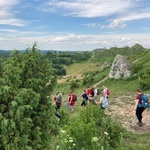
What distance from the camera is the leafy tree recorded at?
818 centimetres

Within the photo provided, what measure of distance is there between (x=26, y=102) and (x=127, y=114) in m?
12.1

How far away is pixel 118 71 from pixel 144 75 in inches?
237

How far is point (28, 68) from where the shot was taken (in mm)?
9406

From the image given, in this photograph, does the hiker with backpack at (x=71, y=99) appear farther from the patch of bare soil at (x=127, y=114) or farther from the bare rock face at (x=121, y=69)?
the bare rock face at (x=121, y=69)

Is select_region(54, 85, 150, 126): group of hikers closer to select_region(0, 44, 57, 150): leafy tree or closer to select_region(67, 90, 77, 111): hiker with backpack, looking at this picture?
select_region(67, 90, 77, 111): hiker with backpack

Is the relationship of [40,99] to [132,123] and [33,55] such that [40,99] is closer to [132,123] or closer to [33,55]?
[33,55]

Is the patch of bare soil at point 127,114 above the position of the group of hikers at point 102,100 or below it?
below

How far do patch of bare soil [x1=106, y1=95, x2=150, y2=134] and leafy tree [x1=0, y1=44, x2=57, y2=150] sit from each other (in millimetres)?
7831

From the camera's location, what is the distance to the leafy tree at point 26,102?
8184mm

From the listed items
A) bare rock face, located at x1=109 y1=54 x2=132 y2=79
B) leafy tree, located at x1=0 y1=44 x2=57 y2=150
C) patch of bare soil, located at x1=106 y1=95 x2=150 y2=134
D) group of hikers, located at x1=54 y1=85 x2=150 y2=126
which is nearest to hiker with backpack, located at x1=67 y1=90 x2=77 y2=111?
group of hikers, located at x1=54 y1=85 x2=150 y2=126

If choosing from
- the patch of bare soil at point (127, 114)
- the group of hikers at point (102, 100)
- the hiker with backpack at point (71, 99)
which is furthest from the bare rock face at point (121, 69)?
the hiker with backpack at point (71, 99)

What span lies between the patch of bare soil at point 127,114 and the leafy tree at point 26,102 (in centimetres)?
783

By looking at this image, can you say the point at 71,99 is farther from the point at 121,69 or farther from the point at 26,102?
the point at 121,69

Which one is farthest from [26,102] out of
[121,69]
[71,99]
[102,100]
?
[121,69]
